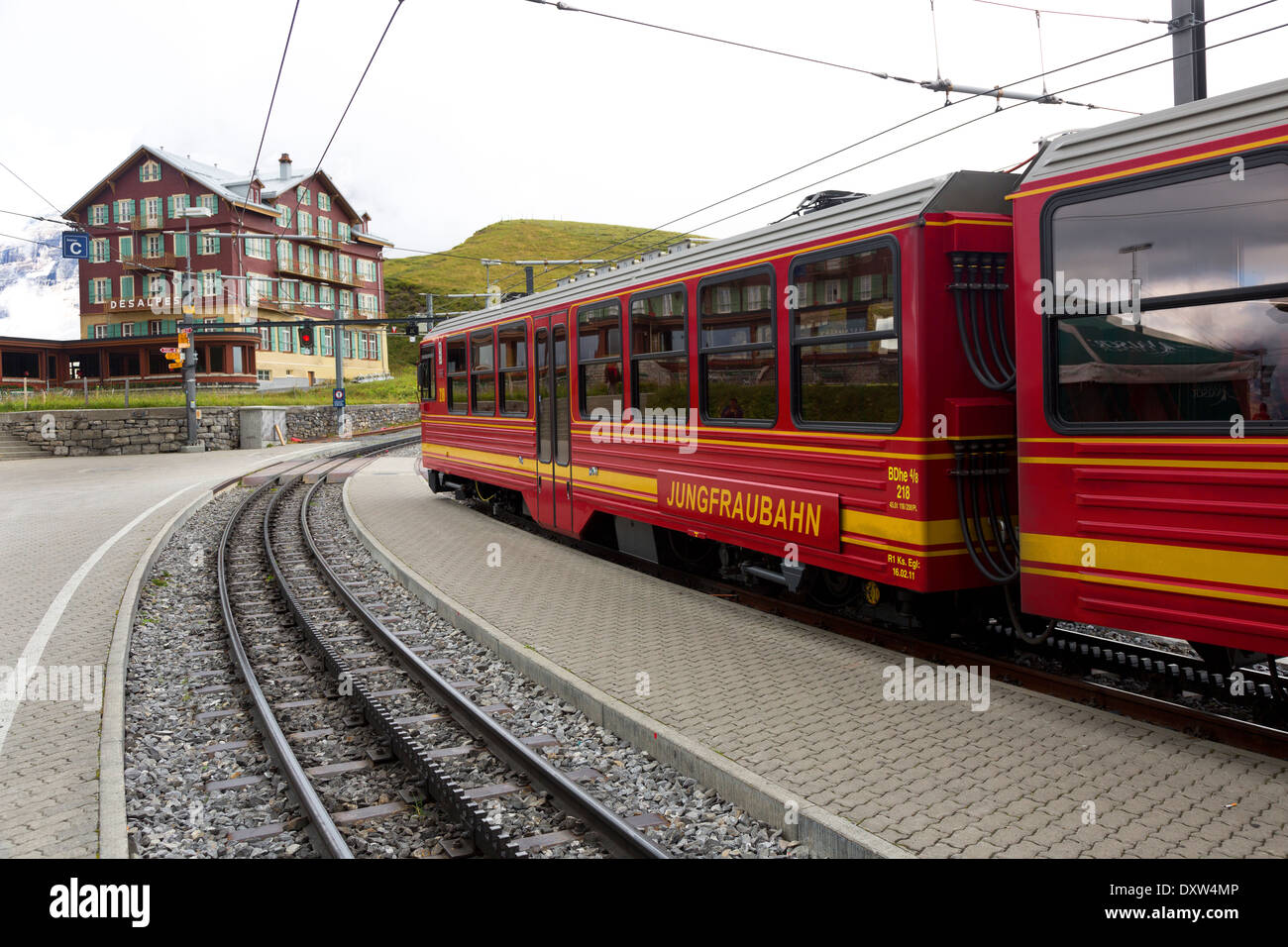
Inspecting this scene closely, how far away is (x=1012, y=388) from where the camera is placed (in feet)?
21.6

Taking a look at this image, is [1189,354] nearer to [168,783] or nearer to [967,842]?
[967,842]

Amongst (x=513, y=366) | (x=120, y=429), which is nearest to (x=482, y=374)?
(x=513, y=366)

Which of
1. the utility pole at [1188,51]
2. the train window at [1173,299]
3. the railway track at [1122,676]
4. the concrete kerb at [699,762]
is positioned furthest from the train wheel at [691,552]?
the utility pole at [1188,51]

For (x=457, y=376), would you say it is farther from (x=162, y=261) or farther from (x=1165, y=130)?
(x=162, y=261)

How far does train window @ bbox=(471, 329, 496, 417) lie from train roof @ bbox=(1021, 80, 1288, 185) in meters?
10.1

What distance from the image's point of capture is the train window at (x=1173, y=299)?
16.1ft

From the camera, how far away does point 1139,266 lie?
5426 mm

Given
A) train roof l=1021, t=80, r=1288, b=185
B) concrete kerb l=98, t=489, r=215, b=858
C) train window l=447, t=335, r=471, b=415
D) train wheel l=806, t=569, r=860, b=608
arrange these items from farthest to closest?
train window l=447, t=335, r=471, b=415 → train wheel l=806, t=569, r=860, b=608 → train roof l=1021, t=80, r=1288, b=185 → concrete kerb l=98, t=489, r=215, b=858

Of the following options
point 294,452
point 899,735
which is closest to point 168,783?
point 899,735

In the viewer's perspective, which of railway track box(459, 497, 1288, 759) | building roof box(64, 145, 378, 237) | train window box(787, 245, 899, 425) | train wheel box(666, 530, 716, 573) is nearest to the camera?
railway track box(459, 497, 1288, 759)

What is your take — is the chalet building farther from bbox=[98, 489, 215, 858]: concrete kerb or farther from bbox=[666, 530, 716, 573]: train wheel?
bbox=[666, 530, 716, 573]: train wheel

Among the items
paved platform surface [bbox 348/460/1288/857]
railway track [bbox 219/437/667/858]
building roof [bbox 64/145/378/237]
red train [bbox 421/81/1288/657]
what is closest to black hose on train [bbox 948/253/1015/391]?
red train [bbox 421/81/1288/657]

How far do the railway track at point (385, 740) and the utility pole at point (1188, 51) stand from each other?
858 cm

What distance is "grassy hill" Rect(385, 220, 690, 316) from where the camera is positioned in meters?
123
